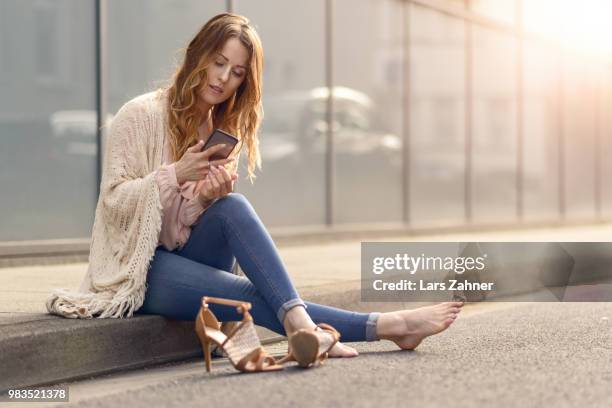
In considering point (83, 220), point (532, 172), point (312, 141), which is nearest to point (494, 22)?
point (532, 172)

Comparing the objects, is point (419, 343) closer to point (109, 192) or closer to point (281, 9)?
point (109, 192)

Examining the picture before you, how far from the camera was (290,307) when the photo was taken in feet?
14.7

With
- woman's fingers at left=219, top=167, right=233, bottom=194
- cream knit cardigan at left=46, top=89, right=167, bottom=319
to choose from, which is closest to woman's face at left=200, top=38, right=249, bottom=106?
cream knit cardigan at left=46, top=89, right=167, bottom=319

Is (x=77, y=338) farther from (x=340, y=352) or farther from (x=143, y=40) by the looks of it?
(x=143, y=40)

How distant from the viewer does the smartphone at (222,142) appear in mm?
4547

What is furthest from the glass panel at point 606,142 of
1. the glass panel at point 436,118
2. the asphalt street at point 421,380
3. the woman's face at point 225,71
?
the woman's face at point 225,71

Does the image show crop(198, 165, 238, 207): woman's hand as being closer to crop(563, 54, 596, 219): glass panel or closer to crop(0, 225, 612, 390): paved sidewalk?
crop(0, 225, 612, 390): paved sidewalk

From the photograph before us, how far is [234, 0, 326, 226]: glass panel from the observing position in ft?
32.8

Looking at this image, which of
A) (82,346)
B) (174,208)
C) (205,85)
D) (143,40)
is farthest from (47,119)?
(82,346)

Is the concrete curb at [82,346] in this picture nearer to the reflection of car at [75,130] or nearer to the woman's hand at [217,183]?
the woman's hand at [217,183]

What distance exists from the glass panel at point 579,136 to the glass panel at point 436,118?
12.1 feet

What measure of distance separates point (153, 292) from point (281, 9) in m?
5.96

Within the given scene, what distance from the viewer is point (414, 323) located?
4.76 m

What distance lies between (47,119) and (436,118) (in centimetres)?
609
